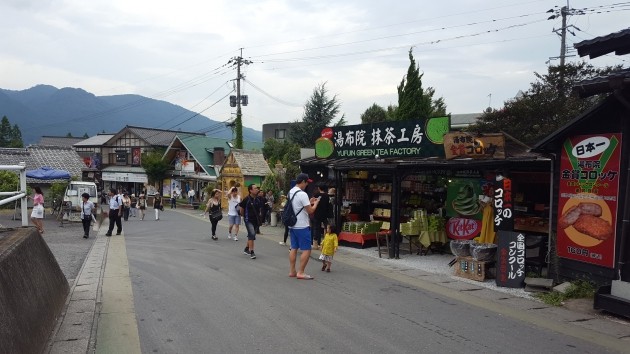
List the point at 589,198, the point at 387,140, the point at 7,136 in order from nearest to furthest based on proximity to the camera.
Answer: the point at 589,198, the point at 387,140, the point at 7,136

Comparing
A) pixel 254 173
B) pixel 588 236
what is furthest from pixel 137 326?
pixel 254 173

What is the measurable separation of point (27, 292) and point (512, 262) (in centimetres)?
789

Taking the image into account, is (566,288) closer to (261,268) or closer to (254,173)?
(261,268)

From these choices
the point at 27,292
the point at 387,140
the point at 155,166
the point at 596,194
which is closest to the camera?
the point at 27,292

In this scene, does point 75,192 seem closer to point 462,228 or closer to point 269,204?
point 269,204

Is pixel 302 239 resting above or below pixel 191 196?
above

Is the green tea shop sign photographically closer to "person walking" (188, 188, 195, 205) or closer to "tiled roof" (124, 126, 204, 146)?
"person walking" (188, 188, 195, 205)

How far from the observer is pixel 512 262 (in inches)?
355

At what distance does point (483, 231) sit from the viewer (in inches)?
431

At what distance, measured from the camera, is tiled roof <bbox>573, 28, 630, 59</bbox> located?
620cm

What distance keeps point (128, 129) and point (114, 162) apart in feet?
14.4

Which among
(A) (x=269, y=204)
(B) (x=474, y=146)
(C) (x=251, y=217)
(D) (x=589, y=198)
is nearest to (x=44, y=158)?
(A) (x=269, y=204)

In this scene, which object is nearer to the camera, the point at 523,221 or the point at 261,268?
the point at 261,268

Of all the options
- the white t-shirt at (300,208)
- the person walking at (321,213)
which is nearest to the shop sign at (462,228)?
the person walking at (321,213)
